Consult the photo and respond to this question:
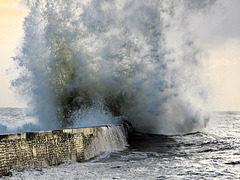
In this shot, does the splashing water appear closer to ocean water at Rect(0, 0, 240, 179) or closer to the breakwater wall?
ocean water at Rect(0, 0, 240, 179)

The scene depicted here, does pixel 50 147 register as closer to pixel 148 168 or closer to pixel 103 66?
pixel 148 168

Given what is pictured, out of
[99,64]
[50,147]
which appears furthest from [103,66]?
[50,147]

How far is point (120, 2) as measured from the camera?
1764 cm

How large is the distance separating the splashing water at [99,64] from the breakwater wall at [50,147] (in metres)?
6.75

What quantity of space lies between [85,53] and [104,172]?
37.1ft

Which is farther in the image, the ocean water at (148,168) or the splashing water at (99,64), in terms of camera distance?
the splashing water at (99,64)

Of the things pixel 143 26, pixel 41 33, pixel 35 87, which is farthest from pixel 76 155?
pixel 143 26

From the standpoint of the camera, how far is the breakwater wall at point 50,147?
585 centimetres

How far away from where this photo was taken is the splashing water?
53.2ft

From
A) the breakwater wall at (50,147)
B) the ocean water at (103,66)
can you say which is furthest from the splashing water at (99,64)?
the breakwater wall at (50,147)

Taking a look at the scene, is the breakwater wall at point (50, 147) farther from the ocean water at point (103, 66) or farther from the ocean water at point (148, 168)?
the ocean water at point (103, 66)

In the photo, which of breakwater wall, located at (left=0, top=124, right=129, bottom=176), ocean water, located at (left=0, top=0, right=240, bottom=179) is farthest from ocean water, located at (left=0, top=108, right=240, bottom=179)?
ocean water, located at (left=0, top=0, right=240, bottom=179)

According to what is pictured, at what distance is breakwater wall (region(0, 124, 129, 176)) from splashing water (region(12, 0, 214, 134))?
6.75m

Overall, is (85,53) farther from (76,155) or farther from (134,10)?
(76,155)
